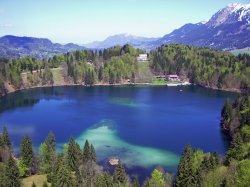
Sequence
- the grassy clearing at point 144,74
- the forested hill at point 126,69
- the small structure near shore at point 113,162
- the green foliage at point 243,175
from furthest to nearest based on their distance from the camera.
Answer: the grassy clearing at point 144,74 < the forested hill at point 126,69 < the small structure near shore at point 113,162 < the green foliage at point 243,175

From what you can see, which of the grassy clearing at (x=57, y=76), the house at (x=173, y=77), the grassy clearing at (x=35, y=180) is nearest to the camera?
the grassy clearing at (x=35, y=180)

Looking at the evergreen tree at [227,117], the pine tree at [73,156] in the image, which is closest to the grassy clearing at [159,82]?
the evergreen tree at [227,117]

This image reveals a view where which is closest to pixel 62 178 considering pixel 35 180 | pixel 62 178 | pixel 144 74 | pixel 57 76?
pixel 62 178

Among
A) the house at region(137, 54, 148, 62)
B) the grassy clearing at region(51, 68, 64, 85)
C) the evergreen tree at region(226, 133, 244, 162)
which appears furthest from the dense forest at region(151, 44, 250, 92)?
the evergreen tree at region(226, 133, 244, 162)

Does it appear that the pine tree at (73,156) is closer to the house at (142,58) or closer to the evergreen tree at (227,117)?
the evergreen tree at (227,117)

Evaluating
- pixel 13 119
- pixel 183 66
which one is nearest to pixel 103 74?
pixel 183 66

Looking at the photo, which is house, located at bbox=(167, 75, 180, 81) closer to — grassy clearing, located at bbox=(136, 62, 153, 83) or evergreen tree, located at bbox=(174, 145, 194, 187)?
grassy clearing, located at bbox=(136, 62, 153, 83)

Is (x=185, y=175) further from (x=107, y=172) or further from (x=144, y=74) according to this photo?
(x=144, y=74)
